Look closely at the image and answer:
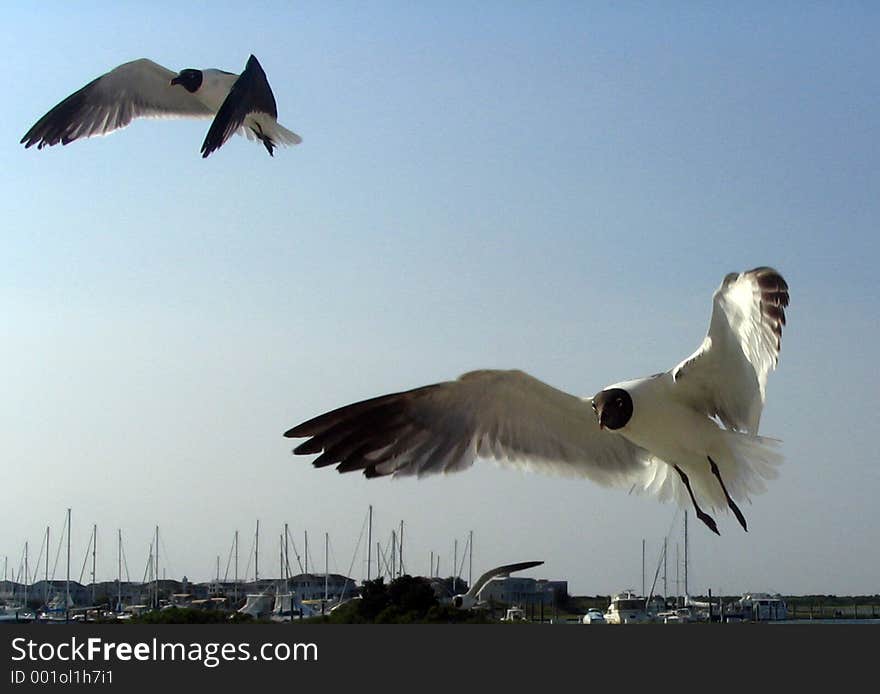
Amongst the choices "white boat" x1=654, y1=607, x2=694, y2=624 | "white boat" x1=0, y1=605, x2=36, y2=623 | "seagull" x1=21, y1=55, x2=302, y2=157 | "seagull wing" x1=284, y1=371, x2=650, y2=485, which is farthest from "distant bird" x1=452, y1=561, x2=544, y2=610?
"white boat" x1=0, y1=605, x2=36, y2=623

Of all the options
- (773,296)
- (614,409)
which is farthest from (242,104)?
(773,296)

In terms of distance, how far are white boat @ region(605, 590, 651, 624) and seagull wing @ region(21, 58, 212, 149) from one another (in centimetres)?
1817

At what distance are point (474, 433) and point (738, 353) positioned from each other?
1632mm

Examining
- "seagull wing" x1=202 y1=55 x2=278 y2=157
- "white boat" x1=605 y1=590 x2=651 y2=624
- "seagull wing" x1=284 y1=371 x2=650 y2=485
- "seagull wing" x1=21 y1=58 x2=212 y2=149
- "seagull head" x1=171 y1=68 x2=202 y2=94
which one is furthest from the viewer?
"white boat" x1=605 y1=590 x2=651 y2=624

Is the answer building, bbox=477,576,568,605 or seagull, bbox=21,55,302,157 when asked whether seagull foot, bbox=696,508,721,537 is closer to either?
seagull, bbox=21,55,302,157

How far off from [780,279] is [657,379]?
3.71ft

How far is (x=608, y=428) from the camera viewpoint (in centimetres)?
754

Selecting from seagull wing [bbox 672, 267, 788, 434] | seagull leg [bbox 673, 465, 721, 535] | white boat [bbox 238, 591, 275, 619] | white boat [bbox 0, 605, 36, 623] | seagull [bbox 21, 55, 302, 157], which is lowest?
white boat [bbox 0, 605, 36, 623]

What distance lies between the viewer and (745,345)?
286 inches

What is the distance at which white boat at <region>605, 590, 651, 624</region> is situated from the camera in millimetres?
30966

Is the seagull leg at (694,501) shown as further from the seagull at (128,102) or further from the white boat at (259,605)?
the white boat at (259,605)

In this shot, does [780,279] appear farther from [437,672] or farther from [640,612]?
[640,612]

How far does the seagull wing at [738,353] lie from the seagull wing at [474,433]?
26.3 inches

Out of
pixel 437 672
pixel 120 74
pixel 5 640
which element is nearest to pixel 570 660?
pixel 437 672
